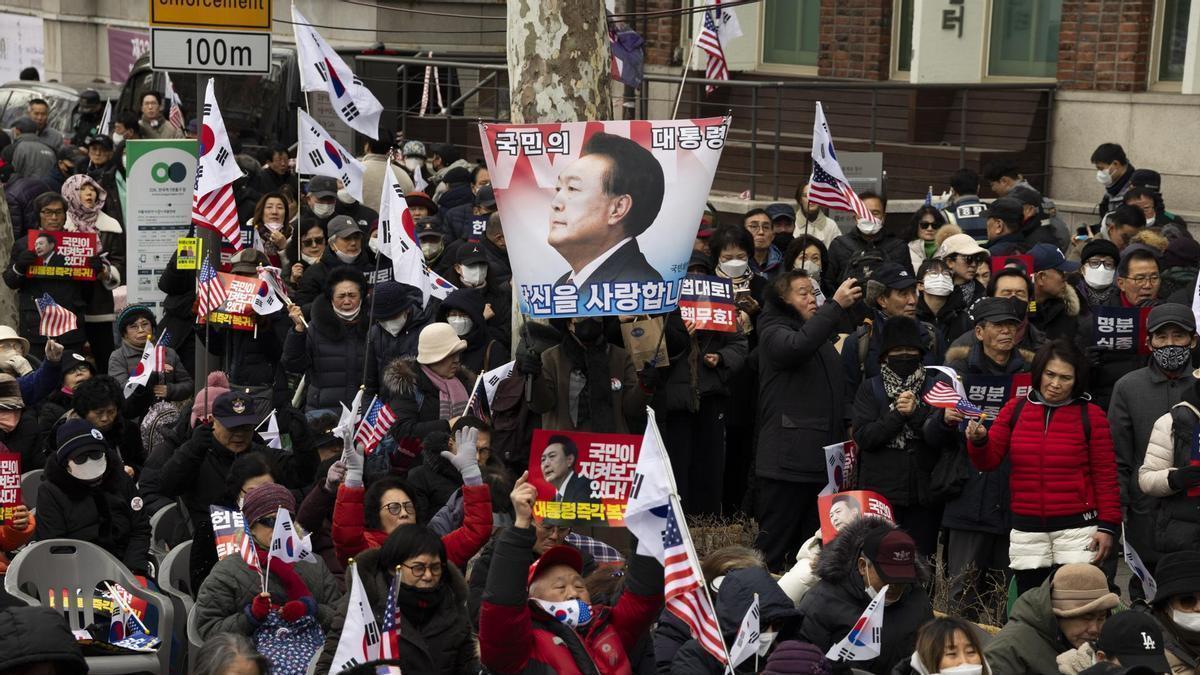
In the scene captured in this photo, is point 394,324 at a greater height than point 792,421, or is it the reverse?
point 394,324

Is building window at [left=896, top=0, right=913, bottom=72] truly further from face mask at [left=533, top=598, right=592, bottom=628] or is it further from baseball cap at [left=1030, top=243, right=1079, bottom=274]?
face mask at [left=533, top=598, right=592, bottom=628]

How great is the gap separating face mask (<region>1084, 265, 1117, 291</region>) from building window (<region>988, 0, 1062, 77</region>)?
8443 mm

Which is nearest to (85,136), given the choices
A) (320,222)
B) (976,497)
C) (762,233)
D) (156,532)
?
(320,222)

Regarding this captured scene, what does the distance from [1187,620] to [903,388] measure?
9.81 feet

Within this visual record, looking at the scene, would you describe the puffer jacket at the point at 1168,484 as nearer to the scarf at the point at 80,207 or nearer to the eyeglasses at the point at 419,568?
the eyeglasses at the point at 419,568

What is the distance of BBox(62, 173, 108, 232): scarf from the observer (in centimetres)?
1554

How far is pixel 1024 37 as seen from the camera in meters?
19.6

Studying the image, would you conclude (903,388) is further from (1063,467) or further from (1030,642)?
(1030,642)

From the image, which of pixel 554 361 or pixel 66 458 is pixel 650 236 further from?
pixel 66 458

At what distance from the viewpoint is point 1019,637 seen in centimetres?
665

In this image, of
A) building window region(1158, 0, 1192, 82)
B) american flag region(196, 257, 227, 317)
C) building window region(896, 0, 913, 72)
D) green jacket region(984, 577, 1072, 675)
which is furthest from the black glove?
building window region(896, 0, 913, 72)

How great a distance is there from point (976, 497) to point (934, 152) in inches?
411

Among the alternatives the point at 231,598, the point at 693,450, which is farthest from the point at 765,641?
the point at 693,450

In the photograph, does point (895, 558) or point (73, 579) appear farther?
point (73, 579)
